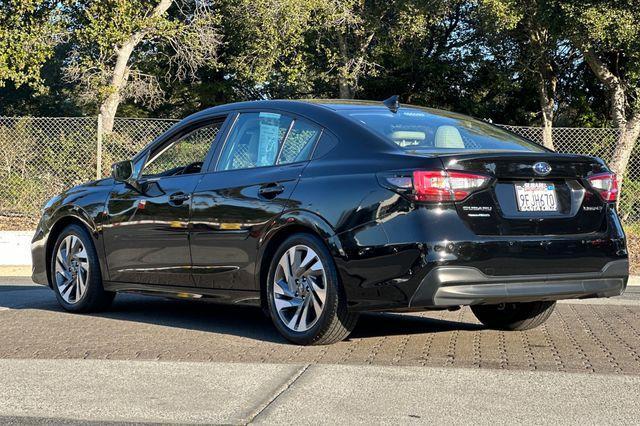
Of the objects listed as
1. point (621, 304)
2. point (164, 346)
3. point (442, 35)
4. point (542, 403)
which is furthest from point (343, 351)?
point (442, 35)

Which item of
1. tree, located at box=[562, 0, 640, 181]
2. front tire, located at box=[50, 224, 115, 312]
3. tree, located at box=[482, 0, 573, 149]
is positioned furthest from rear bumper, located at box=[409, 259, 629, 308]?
tree, located at box=[562, 0, 640, 181]

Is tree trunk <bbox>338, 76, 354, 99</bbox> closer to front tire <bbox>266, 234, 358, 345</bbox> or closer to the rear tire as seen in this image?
the rear tire

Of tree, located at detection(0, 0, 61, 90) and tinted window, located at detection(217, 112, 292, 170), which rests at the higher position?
tree, located at detection(0, 0, 61, 90)

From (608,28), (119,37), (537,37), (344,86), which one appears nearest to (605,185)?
(608,28)

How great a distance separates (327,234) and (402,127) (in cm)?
94

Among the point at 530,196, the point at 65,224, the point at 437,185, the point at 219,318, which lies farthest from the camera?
the point at 65,224

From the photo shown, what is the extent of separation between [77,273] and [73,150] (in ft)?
27.2

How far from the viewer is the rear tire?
744cm

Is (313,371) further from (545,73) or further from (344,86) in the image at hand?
(545,73)

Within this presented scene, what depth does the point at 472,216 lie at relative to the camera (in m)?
6.09

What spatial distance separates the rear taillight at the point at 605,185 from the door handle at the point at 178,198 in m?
2.80

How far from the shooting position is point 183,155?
826 centimetres

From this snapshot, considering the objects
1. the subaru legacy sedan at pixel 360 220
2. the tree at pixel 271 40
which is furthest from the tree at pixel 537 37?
the subaru legacy sedan at pixel 360 220

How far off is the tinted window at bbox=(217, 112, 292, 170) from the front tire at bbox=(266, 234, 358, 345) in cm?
75
